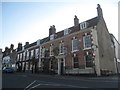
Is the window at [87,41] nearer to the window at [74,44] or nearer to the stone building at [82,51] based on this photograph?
the stone building at [82,51]

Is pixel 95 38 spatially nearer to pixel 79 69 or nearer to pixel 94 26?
pixel 94 26

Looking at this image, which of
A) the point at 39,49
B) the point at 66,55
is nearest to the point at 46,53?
the point at 39,49

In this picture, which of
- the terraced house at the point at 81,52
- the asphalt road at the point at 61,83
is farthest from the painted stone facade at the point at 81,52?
the asphalt road at the point at 61,83

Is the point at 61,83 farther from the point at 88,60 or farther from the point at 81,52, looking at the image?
the point at 81,52

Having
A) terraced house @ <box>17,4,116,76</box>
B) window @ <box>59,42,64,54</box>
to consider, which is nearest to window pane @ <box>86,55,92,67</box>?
terraced house @ <box>17,4,116,76</box>

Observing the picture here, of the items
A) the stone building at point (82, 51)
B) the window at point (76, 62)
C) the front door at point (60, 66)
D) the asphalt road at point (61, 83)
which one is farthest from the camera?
the front door at point (60, 66)

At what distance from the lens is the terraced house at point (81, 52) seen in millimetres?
19359

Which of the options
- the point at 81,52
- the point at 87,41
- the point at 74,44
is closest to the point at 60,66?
the point at 74,44

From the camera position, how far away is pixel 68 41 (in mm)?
24109

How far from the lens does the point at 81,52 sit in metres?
20.8

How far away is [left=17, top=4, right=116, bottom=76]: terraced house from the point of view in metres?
19.4

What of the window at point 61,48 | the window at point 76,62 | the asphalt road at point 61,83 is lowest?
the asphalt road at point 61,83

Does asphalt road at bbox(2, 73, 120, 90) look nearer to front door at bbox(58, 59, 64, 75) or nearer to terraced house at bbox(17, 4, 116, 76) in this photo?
terraced house at bbox(17, 4, 116, 76)

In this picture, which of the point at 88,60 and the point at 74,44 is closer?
the point at 88,60
